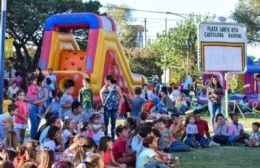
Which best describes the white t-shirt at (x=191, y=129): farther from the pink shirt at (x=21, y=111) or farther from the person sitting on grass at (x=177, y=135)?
the pink shirt at (x=21, y=111)

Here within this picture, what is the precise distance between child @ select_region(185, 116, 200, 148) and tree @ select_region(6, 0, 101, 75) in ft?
87.2

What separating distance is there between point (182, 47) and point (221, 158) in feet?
134

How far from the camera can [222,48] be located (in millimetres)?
14672

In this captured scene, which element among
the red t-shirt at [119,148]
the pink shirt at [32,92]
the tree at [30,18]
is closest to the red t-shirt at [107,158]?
the red t-shirt at [119,148]

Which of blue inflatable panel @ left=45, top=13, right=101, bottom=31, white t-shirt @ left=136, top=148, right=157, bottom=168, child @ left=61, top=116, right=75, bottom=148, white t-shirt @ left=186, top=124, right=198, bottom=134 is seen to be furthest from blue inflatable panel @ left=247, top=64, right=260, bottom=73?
white t-shirt @ left=136, top=148, right=157, bottom=168

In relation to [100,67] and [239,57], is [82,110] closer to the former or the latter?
[239,57]

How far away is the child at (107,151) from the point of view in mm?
8164

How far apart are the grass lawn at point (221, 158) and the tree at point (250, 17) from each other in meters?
34.0

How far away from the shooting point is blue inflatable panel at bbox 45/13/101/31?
2156 cm

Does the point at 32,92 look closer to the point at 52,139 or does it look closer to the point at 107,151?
the point at 52,139

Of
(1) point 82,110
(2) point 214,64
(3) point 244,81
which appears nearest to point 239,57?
(2) point 214,64

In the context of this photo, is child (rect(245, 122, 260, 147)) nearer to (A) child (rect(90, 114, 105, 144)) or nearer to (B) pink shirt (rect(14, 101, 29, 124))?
(A) child (rect(90, 114, 105, 144))

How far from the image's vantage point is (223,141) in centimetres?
1339

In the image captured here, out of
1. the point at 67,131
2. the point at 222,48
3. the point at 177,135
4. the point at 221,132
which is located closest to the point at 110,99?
the point at 177,135
